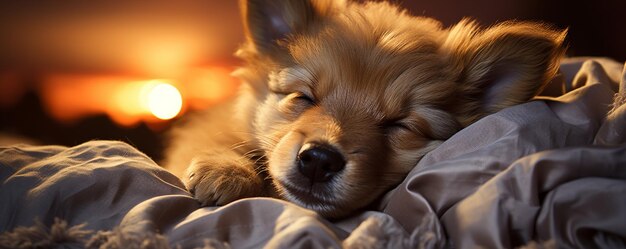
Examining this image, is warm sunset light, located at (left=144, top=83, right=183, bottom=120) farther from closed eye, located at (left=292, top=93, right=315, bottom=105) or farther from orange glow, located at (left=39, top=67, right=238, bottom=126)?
closed eye, located at (left=292, top=93, right=315, bottom=105)

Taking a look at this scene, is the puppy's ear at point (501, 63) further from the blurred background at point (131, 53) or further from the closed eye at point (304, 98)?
the blurred background at point (131, 53)

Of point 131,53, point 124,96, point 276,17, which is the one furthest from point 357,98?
point 131,53

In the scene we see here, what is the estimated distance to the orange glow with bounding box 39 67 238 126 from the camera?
4148 mm

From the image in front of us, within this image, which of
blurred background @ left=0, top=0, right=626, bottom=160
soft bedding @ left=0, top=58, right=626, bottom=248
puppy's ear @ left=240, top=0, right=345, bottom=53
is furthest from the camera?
blurred background @ left=0, top=0, right=626, bottom=160

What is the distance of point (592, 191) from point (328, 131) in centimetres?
87

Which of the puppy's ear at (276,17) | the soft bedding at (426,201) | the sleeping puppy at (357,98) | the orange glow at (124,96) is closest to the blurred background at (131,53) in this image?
the orange glow at (124,96)

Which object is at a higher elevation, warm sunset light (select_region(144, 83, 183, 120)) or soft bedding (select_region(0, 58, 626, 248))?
soft bedding (select_region(0, 58, 626, 248))

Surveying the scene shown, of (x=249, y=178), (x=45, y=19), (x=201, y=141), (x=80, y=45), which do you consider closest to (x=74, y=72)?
(x=80, y=45)

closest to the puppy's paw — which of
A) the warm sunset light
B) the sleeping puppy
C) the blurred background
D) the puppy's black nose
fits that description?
the sleeping puppy

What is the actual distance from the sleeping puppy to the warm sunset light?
1775mm

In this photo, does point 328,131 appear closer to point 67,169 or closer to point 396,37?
point 396,37

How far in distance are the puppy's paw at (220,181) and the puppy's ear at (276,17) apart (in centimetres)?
71

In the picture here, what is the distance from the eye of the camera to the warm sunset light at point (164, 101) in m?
4.17

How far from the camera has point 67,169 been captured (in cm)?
159
